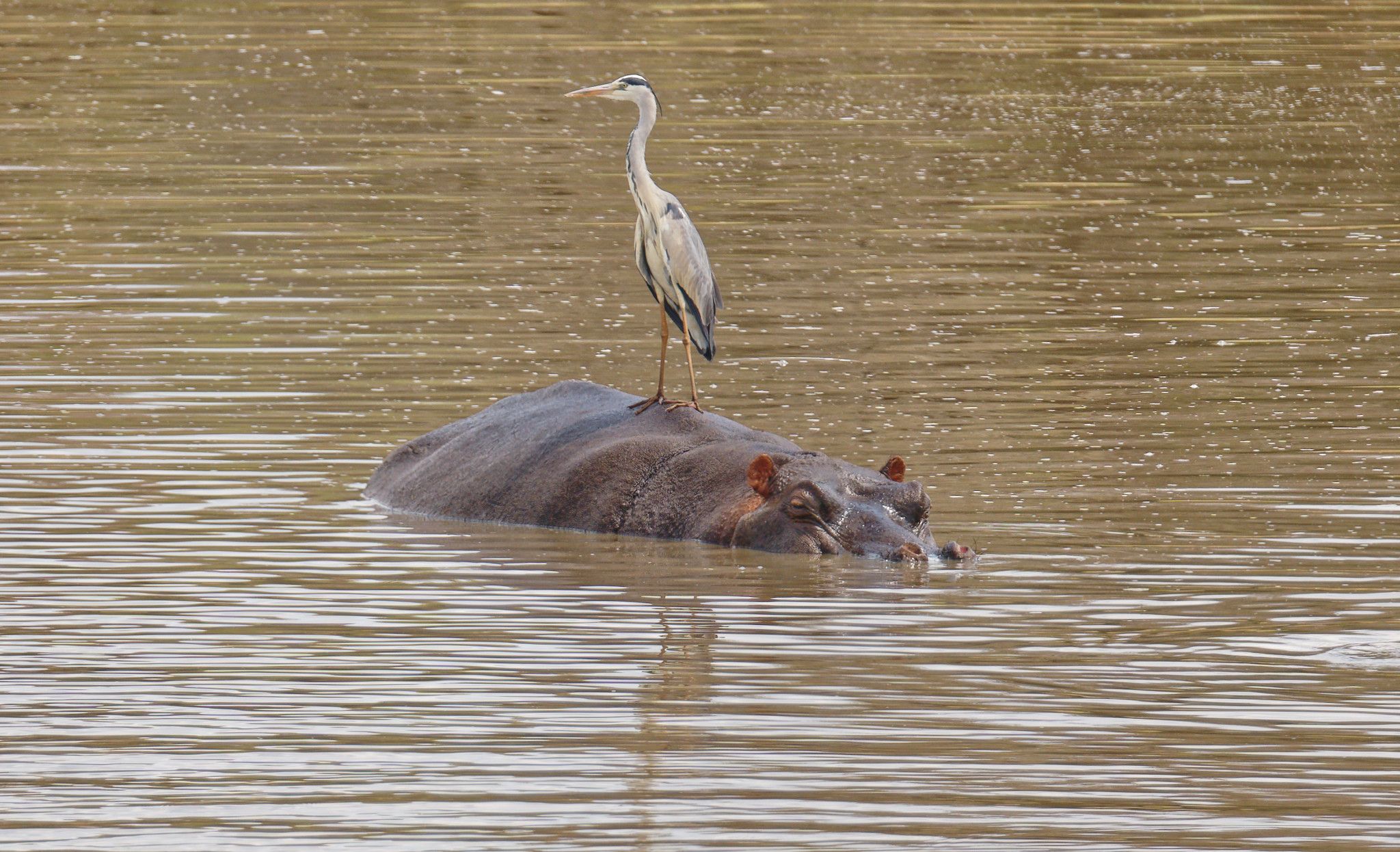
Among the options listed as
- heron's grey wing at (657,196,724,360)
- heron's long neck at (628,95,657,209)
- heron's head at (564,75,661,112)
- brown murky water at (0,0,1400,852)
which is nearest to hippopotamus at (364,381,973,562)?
brown murky water at (0,0,1400,852)

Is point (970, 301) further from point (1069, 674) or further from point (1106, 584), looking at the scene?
point (1069, 674)

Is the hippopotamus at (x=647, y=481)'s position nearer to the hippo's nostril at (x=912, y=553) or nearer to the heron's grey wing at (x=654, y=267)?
the hippo's nostril at (x=912, y=553)

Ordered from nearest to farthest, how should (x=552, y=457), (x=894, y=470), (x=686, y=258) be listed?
(x=894, y=470) → (x=686, y=258) → (x=552, y=457)

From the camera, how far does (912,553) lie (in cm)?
1184

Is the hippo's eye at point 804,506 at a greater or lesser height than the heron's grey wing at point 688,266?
lesser

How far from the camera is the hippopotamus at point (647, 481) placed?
1224 centimetres

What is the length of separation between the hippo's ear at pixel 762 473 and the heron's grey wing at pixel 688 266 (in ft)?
3.81

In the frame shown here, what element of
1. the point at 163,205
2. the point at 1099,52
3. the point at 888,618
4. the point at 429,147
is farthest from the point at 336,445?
the point at 1099,52

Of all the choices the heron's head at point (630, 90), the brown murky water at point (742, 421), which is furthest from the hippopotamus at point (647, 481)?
the heron's head at point (630, 90)

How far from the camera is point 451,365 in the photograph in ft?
58.1

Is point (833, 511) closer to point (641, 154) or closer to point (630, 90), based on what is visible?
point (641, 154)

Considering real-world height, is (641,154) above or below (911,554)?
above

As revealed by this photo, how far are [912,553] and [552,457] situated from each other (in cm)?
239

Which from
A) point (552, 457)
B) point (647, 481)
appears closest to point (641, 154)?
point (552, 457)
